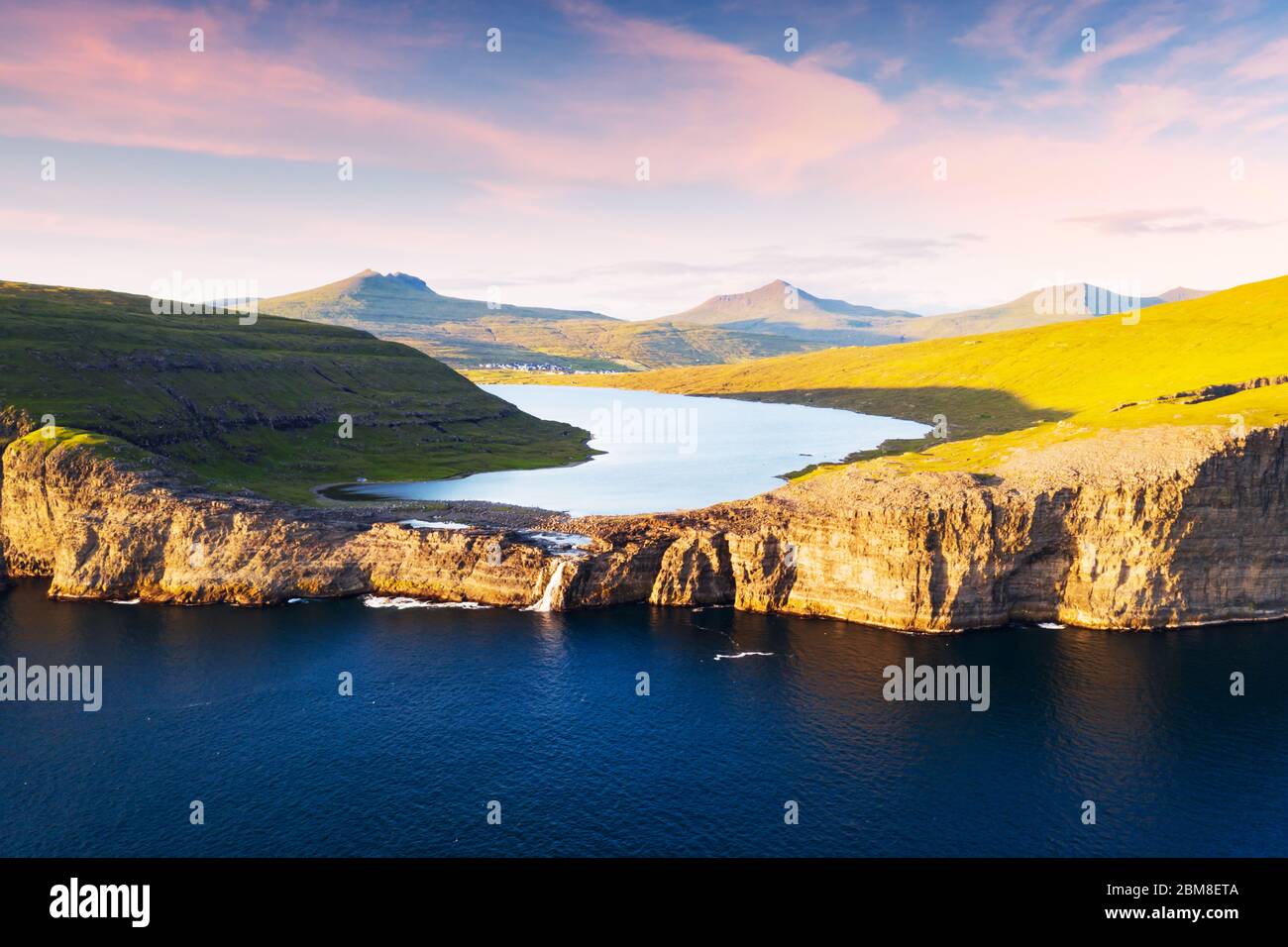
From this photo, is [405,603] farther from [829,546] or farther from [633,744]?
[829,546]

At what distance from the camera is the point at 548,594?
114688 mm

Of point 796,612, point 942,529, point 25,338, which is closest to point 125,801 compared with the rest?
point 796,612

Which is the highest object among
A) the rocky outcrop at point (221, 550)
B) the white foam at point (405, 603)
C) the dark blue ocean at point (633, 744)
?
the rocky outcrop at point (221, 550)

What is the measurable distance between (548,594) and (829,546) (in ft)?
138

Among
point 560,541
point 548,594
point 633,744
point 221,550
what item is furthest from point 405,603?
point 633,744

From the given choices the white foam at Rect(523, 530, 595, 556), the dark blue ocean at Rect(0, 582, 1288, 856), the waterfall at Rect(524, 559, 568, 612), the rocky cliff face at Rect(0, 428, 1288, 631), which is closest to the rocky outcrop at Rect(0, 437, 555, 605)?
the rocky cliff face at Rect(0, 428, 1288, 631)

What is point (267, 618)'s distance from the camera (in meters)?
110

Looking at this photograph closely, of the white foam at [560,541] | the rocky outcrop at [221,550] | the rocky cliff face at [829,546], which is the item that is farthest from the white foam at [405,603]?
the white foam at [560,541]

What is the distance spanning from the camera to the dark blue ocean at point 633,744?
59719 mm

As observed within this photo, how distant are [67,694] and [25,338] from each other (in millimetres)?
141718

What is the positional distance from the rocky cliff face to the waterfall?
39cm

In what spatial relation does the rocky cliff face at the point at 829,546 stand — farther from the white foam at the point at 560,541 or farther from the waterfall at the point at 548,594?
the white foam at the point at 560,541

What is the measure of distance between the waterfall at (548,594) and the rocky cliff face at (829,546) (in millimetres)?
394
